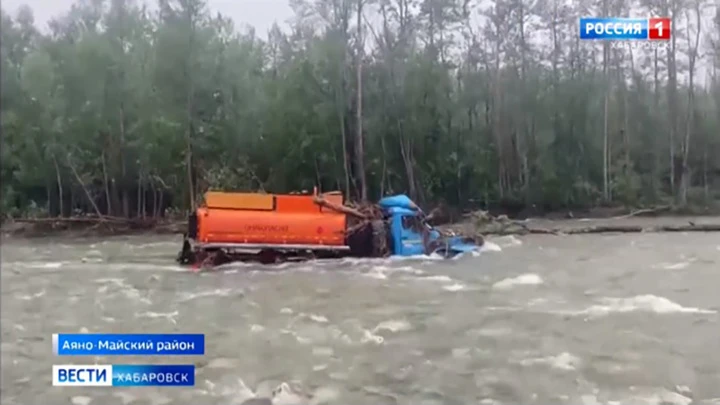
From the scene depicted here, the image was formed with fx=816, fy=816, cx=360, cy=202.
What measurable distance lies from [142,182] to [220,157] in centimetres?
22

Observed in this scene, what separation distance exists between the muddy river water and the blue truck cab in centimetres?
26

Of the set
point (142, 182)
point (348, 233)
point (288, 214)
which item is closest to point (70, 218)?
point (142, 182)

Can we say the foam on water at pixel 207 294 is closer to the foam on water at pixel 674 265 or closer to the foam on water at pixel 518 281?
the foam on water at pixel 518 281

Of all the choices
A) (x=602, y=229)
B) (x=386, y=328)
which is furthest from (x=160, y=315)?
(x=602, y=229)

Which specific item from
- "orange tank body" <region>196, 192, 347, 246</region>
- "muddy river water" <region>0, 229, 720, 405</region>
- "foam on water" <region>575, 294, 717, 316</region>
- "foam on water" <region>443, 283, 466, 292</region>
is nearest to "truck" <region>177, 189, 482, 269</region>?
"orange tank body" <region>196, 192, 347, 246</region>

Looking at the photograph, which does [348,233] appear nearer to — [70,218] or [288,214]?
[288,214]

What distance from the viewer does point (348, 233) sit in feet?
12.3

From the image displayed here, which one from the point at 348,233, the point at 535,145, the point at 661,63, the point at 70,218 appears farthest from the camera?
the point at 348,233
